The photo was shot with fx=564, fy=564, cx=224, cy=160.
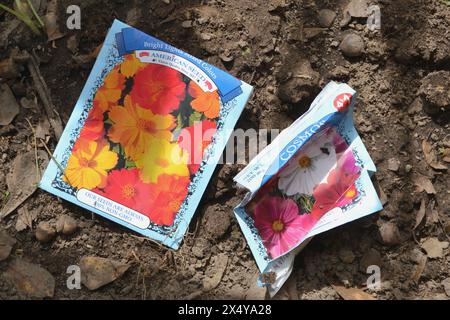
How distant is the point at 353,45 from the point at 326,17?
92mm

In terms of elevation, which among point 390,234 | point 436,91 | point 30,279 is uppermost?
point 436,91

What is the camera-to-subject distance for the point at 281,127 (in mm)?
1273

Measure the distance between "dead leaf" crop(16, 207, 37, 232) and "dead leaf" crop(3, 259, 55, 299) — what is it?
3.0 inches

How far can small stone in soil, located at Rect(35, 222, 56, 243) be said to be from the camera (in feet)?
4.07

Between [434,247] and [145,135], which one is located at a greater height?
[145,135]

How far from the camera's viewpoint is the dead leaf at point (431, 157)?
4.12 feet

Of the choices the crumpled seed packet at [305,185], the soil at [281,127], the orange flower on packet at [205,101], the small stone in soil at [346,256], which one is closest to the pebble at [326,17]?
the soil at [281,127]

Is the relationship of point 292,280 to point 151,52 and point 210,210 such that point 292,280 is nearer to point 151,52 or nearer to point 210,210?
point 210,210

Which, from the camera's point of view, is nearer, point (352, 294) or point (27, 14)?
point (352, 294)

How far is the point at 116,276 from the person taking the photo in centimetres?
122

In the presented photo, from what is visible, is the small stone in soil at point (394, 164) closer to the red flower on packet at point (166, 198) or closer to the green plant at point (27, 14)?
the red flower on packet at point (166, 198)

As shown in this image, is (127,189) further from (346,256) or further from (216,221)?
(346,256)

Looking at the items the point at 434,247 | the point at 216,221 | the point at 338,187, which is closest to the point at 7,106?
the point at 216,221

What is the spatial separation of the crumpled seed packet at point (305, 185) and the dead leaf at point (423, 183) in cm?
11
